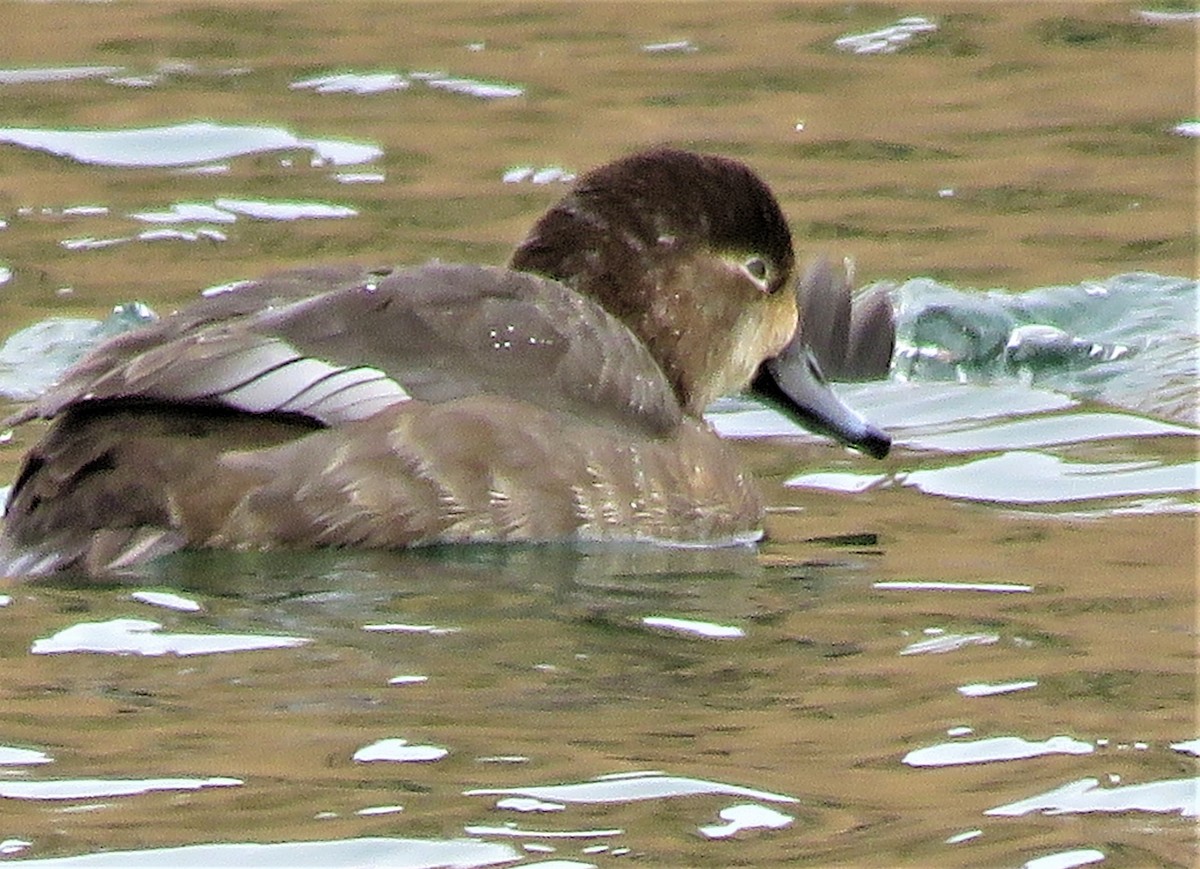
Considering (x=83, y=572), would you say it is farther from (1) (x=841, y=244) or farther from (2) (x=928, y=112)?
(2) (x=928, y=112)

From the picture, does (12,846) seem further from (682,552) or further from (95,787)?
(682,552)

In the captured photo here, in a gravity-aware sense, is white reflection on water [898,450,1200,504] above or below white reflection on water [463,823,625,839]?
below

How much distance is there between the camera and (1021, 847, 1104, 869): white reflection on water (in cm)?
533

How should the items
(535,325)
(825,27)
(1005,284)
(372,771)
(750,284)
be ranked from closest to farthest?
(372,771)
(535,325)
(750,284)
(1005,284)
(825,27)

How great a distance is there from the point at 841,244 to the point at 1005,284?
766mm

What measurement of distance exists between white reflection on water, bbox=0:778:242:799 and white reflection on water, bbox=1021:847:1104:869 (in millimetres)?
1525

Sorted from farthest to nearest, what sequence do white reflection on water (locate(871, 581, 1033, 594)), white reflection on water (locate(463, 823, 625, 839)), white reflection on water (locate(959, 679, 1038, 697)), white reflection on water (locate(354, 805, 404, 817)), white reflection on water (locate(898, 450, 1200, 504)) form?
white reflection on water (locate(898, 450, 1200, 504))
white reflection on water (locate(871, 581, 1033, 594))
white reflection on water (locate(959, 679, 1038, 697))
white reflection on water (locate(354, 805, 404, 817))
white reflection on water (locate(463, 823, 625, 839))

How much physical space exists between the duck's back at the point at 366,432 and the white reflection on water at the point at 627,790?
1.97 metres

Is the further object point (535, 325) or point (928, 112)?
point (928, 112)

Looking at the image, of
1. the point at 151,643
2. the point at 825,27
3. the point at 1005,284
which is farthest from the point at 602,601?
the point at 825,27

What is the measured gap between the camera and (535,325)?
7.89 metres

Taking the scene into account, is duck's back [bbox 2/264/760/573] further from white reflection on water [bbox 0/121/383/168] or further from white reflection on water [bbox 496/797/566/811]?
white reflection on water [bbox 0/121/383/168]

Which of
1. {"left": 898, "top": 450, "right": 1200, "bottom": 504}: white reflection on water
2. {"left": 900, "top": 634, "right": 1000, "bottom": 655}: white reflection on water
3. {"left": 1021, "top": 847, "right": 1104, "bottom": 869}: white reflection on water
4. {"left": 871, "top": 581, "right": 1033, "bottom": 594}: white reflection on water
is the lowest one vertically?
{"left": 898, "top": 450, "right": 1200, "bottom": 504}: white reflection on water

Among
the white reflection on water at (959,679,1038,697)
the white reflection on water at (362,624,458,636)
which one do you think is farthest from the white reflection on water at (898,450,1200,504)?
the white reflection on water at (362,624,458,636)
